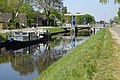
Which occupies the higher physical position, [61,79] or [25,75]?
[61,79]

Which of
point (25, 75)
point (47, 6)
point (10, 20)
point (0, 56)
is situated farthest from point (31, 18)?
point (25, 75)

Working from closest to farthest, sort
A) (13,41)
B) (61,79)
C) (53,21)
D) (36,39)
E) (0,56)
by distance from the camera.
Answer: (61,79) → (0,56) → (13,41) → (36,39) → (53,21)

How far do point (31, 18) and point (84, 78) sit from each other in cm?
9907

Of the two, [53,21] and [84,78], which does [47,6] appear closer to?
[53,21]

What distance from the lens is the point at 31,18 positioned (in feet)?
365

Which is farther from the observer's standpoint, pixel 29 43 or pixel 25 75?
pixel 29 43

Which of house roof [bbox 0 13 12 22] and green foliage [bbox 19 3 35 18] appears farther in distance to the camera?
Answer: green foliage [bbox 19 3 35 18]

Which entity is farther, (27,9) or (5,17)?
(27,9)

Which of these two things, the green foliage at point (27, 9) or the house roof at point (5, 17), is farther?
the green foliage at point (27, 9)

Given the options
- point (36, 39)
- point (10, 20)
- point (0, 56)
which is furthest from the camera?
point (10, 20)

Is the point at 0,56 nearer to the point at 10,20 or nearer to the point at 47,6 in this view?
→ the point at 10,20

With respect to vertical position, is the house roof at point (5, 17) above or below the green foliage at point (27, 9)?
below

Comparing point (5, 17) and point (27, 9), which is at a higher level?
point (27, 9)

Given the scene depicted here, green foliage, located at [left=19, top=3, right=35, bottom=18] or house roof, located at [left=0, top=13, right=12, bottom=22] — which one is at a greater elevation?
green foliage, located at [left=19, top=3, right=35, bottom=18]
